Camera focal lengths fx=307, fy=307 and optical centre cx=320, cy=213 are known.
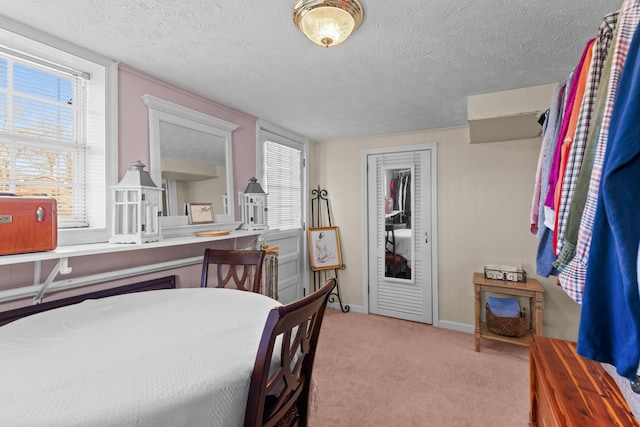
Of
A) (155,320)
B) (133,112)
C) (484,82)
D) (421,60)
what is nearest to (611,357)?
(155,320)

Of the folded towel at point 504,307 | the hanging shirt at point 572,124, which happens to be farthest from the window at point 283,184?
the hanging shirt at point 572,124

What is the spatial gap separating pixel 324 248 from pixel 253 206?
1493mm

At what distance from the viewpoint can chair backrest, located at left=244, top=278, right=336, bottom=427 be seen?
91cm

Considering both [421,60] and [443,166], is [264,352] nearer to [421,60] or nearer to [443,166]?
[421,60]

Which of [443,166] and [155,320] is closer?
[155,320]

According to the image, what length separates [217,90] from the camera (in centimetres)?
239

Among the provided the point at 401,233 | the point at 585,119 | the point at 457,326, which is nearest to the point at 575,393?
the point at 585,119

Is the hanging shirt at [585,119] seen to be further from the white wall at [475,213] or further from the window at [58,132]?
the white wall at [475,213]

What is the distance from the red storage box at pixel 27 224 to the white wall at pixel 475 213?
3.17 meters

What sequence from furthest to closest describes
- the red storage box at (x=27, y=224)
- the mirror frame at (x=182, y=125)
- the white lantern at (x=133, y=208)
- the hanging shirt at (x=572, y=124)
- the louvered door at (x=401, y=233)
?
the louvered door at (x=401, y=233) → the mirror frame at (x=182, y=125) → the white lantern at (x=133, y=208) → the red storage box at (x=27, y=224) → the hanging shirt at (x=572, y=124)

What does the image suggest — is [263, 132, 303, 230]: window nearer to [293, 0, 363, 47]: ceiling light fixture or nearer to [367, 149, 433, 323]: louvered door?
[367, 149, 433, 323]: louvered door

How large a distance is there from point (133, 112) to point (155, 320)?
55.9 inches

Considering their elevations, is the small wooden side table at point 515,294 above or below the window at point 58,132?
below

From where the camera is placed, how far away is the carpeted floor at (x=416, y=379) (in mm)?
2027
